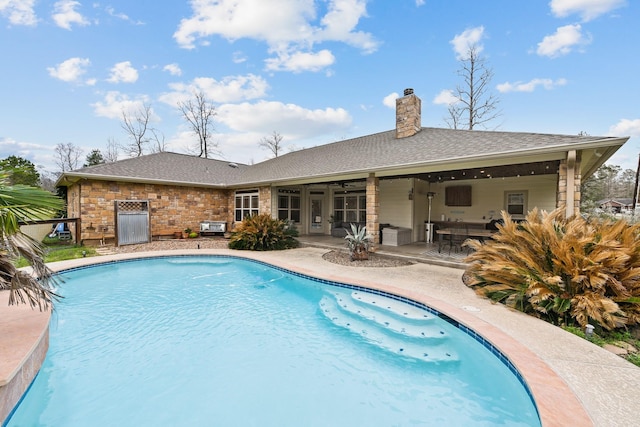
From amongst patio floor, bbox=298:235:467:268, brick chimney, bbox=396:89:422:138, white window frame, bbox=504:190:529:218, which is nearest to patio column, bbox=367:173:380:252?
patio floor, bbox=298:235:467:268

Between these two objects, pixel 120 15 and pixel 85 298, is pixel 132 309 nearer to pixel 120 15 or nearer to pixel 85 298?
pixel 85 298

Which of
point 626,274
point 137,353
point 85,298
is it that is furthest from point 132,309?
point 626,274

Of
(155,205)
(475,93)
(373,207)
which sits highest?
(475,93)

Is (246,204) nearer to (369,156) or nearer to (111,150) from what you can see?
(369,156)

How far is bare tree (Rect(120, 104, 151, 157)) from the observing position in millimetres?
24906

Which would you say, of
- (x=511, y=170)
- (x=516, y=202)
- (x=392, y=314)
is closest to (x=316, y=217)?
(x=516, y=202)

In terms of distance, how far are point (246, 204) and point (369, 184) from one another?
7.36 m

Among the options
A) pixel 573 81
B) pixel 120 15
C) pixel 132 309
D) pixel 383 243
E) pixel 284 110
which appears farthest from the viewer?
pixel 284 110

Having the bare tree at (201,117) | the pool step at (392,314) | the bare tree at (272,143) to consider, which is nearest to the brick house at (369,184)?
the pool step at (392,314)

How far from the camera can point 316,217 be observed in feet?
49.5

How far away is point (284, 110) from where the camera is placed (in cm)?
2327

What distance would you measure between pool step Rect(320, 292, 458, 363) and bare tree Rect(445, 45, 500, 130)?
1911 cm

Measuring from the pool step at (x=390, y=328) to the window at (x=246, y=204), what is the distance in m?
8.99

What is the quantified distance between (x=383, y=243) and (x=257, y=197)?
655 cm
